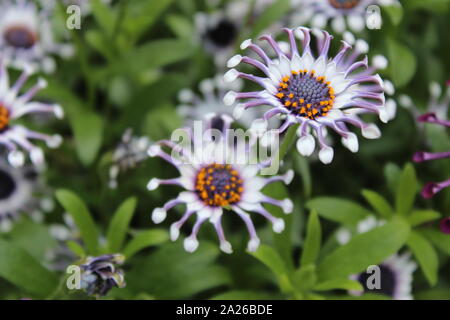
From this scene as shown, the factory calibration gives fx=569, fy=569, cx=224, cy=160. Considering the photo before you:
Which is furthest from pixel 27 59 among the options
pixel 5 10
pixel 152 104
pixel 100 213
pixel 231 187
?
pixel 231 187

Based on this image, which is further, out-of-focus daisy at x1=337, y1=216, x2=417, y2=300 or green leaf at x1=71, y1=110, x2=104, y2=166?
green leaf at x1=71, y1=110, x2=104, y2=166

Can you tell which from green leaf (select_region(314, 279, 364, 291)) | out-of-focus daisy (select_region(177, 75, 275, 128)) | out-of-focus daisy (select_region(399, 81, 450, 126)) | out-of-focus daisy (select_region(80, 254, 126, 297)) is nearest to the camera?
out-of-focus daisy (select_region(80, 254, 126, 297))

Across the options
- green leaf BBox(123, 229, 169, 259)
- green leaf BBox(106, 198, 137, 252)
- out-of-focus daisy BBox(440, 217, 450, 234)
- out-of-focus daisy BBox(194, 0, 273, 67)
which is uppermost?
out-of-focus daisy BBox(194, 0, 273, 67)

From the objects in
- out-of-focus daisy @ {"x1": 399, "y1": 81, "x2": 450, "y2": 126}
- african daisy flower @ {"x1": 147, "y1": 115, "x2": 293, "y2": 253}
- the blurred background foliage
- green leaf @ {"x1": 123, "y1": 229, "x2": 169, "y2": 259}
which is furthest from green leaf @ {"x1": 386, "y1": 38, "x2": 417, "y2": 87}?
green leaf @ {"x1": 123, "y1": 229, "x2": 169, "y2": 259}

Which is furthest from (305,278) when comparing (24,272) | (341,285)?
(24,272)

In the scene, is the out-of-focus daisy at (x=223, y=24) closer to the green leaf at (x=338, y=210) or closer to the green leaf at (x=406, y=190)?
the green leaf at (x=338, y=210)

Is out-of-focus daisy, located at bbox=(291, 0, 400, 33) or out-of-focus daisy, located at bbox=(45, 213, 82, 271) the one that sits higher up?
out-of-focus daisy, located at bbox=(291, 0, 400, 33)

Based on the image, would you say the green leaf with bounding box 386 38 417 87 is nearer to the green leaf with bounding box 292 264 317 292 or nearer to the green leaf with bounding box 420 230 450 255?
the green leaf with bounding box 420 230 450 255
